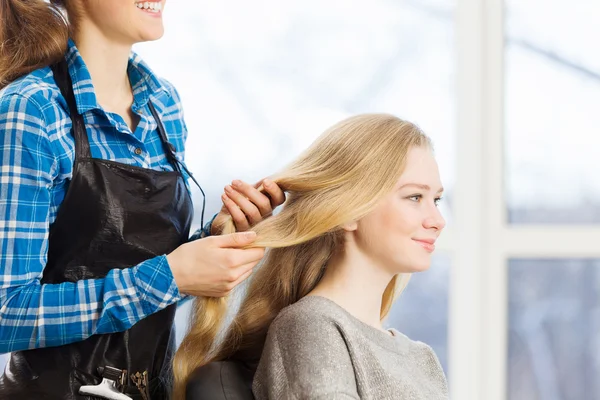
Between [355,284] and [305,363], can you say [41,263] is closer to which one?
[305,363]

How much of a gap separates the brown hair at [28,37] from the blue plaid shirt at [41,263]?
9cm

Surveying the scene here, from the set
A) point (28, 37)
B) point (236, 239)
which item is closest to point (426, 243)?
point (236, 239)

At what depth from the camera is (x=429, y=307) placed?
10.6 feet

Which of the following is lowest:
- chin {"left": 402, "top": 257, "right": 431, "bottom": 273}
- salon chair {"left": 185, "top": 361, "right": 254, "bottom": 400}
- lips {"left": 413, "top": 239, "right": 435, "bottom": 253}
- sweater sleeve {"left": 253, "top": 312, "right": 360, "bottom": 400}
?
salon chair {"left": 185, "top": 361, "right": 254, "bottom": 400}

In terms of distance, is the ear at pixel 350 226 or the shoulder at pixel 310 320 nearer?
the shoulder at pixel 310 320

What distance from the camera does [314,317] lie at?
1.62m

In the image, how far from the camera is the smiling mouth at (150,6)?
162 cm

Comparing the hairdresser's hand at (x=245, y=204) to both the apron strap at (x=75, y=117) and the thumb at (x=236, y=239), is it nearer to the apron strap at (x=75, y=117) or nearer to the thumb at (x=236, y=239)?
the thumb at (x=236, y=239)

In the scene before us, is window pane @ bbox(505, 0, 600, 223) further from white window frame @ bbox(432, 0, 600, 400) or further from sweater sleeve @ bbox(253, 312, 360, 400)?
sweater sleeve @ bbox(253, 312, 360, 400)

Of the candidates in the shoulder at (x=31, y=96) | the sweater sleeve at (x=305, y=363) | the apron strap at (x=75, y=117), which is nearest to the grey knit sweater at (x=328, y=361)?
the sweater sleeve at (x=305, y=363)

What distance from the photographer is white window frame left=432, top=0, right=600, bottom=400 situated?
3.16 meters

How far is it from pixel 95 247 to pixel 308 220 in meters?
0.43

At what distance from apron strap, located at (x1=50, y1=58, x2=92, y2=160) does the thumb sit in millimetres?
303

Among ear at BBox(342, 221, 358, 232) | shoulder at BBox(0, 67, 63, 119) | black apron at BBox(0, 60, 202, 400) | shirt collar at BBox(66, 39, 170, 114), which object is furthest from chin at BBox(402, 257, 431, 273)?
shoulder at BBox(0, 67, 63, 119)
